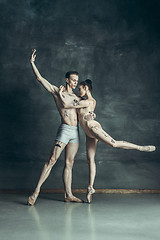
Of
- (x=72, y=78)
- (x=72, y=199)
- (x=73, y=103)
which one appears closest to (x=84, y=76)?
(x=72, y=78)

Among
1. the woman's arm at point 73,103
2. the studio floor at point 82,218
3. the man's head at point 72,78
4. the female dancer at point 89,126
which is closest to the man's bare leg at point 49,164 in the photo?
the studio floor at point 82,218

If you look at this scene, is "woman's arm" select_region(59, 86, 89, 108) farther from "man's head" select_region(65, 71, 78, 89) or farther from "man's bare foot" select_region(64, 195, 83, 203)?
"man's bare foot" select_region(64, 195, 83, 203)

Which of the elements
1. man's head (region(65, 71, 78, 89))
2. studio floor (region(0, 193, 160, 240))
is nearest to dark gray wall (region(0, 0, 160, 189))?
studio floor (region(0, 193, 160, 240))

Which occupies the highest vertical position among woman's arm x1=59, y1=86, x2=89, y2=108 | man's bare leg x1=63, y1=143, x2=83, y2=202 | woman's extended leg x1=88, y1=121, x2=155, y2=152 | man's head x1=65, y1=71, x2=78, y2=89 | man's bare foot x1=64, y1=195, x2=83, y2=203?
man's head x1=65, y1=71, x2=78, y2=89

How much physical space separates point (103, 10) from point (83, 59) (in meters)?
0.83

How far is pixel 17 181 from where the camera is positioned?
5.34m

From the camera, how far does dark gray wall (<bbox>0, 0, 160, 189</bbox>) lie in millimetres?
5387

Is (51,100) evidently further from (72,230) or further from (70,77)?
(72,230)

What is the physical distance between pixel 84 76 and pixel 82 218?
8.02ft

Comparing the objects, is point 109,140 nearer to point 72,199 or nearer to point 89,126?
point 89,126

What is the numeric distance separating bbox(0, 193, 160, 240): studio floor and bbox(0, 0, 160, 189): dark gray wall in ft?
1.90

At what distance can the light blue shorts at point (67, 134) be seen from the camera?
14.8 feet

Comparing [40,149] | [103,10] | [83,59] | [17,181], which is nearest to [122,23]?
[103,10]

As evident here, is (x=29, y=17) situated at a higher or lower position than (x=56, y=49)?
higher
